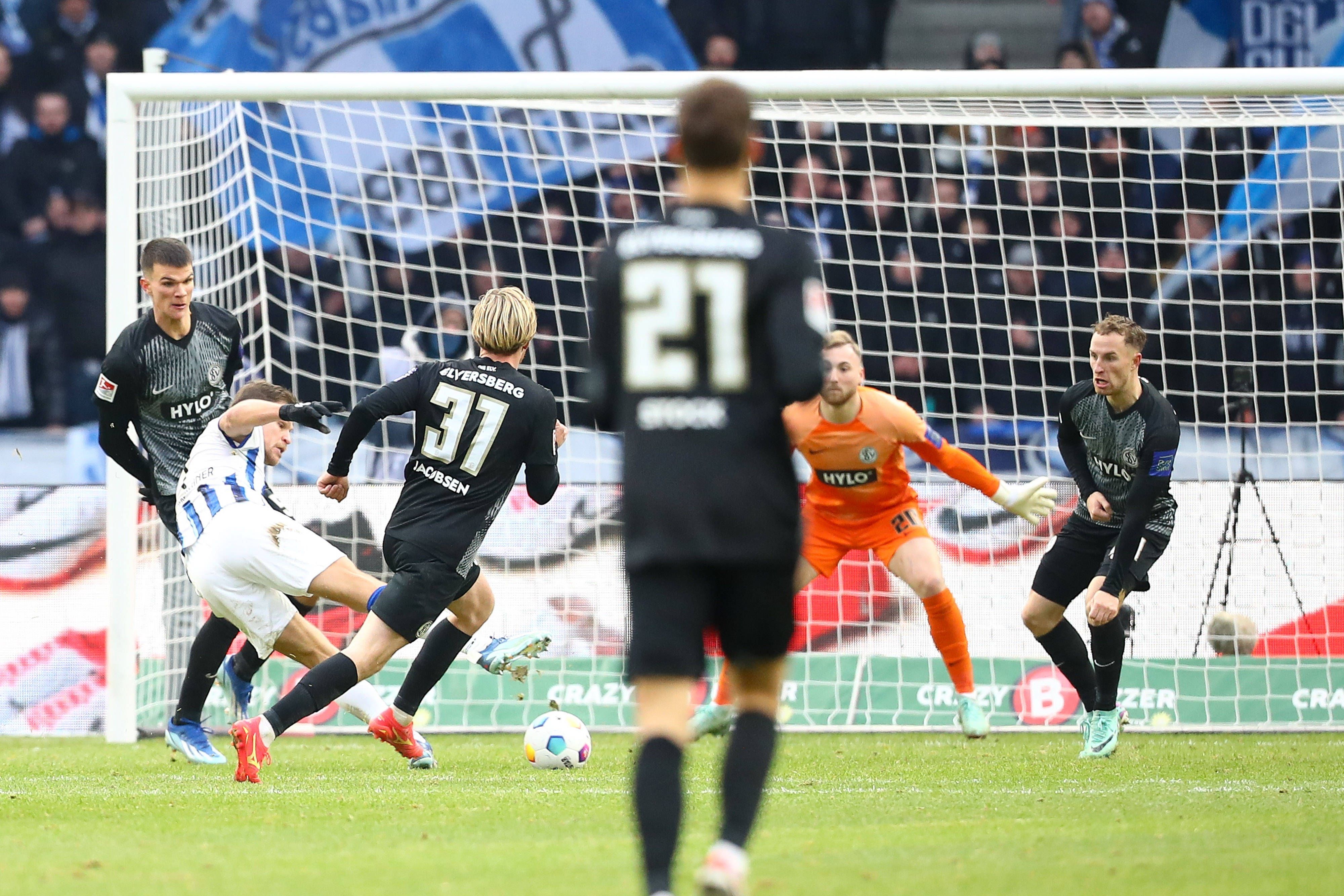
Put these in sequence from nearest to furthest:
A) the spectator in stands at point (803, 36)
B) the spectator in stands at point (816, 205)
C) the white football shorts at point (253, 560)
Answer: the white football shorts at point (253, 560), the spectator in stands at point (816, 205), the spectator in stands at point (803, 36)

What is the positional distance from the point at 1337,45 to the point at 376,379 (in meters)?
8.55

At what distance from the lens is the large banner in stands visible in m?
9.38

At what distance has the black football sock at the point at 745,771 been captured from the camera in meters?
3.38

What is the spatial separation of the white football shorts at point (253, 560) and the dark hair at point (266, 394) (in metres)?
0.45

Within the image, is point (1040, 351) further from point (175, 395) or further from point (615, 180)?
point (175, 395)

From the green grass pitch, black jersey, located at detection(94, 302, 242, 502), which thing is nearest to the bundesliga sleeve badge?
black jersey, located at detection(94, 302, 242, 502)

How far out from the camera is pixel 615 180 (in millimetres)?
12977

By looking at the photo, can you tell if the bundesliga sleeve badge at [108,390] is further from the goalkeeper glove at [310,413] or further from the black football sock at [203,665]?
the goalkeeper glove at [310,413]

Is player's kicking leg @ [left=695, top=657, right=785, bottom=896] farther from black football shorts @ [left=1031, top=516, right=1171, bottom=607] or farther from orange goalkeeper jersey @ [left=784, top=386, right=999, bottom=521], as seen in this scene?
black football shorts @ [left=1031, top=516, right=1171, bottom=607]

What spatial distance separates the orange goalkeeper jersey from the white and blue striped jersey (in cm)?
240

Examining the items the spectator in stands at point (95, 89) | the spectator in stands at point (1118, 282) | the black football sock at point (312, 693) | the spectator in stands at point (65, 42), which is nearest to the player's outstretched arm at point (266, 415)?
the black football sock at point (312, 693)

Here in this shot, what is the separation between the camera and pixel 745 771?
11.3 ft

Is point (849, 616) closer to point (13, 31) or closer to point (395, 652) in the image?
point (395, 652)

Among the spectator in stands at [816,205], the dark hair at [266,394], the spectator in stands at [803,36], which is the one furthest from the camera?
the spectator in stands at [803,36]
